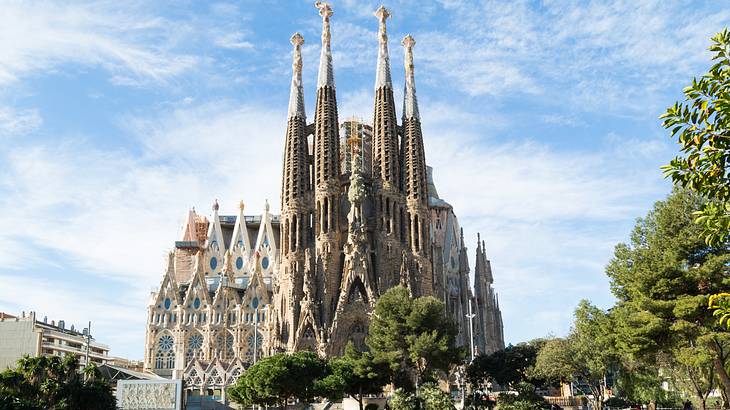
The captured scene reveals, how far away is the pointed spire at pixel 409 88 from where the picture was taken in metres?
68.8

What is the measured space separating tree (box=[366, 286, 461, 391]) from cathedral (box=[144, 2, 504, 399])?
44.2ft

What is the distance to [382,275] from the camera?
61.7 meters

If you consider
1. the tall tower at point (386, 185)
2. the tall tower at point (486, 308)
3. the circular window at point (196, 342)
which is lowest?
the circular window at point (196, 342)

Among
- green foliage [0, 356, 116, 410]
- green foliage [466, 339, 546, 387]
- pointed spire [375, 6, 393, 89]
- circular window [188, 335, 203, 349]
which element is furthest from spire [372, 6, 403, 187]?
green foliage [0, 356, 116, 410]

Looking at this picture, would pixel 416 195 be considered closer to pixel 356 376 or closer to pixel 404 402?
pixel 356 376

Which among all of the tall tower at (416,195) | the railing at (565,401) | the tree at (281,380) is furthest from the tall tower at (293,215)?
the railing at (565,401)

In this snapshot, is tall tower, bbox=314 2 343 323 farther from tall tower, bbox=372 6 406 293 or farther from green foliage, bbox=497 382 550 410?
green foliage, bbox=497 382 550 410

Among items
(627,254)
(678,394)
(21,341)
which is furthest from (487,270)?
(627,254)

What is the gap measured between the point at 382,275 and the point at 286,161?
14.7 m

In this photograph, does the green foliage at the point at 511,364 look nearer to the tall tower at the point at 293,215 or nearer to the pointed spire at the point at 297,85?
A: the tall tower at the point at 293,215

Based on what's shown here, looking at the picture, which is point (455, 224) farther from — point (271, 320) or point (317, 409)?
point (317, 409)

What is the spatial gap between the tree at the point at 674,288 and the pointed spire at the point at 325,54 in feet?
148

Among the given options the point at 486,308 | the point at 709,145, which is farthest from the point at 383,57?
the point at 709,145

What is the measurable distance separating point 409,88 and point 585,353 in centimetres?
4024
